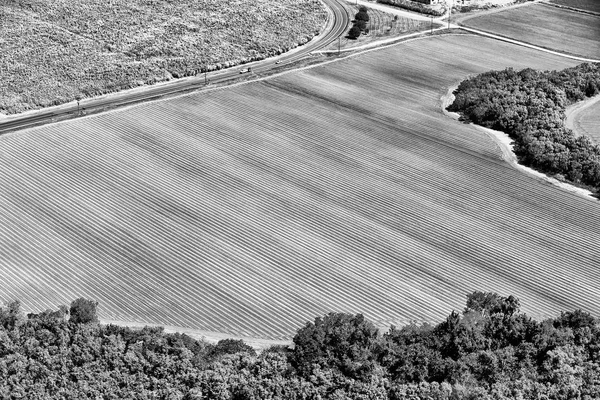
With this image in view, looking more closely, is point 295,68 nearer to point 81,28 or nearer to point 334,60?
point 334,60

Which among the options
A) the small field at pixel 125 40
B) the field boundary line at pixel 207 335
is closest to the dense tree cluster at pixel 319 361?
the field boundary line at pixel 207 335

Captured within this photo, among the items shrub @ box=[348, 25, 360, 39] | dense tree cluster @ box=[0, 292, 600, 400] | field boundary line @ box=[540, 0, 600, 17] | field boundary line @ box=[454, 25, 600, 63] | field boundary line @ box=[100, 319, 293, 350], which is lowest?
field boundary line @ box=[100, 319, 293, 350]

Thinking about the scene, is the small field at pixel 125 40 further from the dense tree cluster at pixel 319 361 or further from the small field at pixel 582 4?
the dense tree cluster at pixel 319 361

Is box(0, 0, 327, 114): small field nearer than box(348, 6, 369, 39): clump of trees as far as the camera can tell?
Yes

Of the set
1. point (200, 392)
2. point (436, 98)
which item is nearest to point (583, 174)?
point (436, 98)

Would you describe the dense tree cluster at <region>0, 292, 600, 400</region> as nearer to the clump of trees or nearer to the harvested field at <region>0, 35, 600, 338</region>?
the harvested field at <region>0, 35, 600, 338</region>

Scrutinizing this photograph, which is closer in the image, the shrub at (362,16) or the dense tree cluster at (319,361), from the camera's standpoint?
the dense tree cluster at (319,361)

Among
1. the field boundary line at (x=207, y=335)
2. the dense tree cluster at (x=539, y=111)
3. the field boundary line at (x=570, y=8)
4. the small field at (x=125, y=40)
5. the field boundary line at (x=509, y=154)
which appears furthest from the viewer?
the field boundary line at (x=570, y=8)

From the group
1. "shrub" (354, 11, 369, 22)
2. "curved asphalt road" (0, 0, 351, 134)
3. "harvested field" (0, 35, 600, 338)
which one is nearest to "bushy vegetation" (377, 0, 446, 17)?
"shrub" (354, 11, 369, 22)
